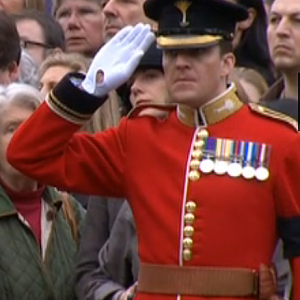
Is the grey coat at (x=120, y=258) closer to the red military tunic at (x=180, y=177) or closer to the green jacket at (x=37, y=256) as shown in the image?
the green jacket at (x=37, y=256)

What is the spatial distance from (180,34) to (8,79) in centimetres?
191

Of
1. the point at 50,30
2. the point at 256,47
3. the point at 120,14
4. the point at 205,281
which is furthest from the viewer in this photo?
the point at 50,30

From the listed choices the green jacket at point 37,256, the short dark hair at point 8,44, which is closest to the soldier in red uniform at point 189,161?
the green jacket at point 37,256

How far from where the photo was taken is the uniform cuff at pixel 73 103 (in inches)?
181

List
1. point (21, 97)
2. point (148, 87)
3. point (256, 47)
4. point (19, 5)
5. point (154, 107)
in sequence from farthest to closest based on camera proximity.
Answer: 1. point (19, 5)
2. point (256, 47)
3. point (148, 87)
4. point (21, 97)
5. point (154, 107)

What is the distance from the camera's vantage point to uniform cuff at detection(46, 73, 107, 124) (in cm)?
461

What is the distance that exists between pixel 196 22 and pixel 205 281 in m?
0.83

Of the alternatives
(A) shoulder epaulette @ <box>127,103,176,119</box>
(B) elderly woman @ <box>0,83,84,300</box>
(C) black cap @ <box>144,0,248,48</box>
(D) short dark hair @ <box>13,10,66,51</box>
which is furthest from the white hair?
(D) short dark hair @ <box>13,10,66,51</box>

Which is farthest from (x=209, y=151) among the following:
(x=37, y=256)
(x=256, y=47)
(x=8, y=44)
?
(x=256, y=47)

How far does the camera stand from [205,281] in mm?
4508

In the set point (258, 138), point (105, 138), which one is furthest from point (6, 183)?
point (258, 138)

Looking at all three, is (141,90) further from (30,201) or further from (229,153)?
(229,153)

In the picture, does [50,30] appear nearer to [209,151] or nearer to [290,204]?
[209,151]

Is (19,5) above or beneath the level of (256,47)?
beneath
